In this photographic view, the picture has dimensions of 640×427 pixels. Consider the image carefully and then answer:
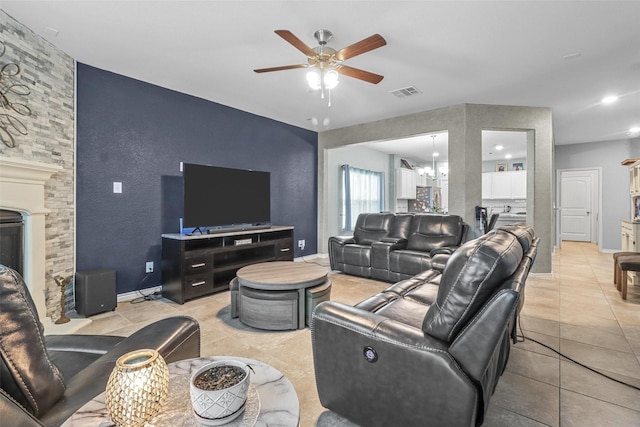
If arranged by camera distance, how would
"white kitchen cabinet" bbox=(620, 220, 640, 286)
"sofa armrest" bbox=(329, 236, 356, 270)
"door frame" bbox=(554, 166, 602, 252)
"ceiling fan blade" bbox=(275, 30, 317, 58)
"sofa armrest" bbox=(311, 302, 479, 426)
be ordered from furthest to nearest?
"door frame" bbox=(554, 166, 602, 252), "sofa armrest" bbox=(329, 236, 356, 270), "white kitchen cabinet" bbox=(620, 220, 640, 286), "ceiling fan blade" bbox=(275, 30, 317, 58), "sofa armrest" bbox=(311, 302, 479, 426)

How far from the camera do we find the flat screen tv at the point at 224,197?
3863mm

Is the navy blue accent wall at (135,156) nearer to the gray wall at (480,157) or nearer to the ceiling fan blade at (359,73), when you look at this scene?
the ceiling fan blade at (359,73)

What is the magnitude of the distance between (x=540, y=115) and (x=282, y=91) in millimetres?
3957

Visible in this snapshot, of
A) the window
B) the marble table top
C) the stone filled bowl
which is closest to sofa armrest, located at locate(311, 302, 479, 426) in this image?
the marble table top

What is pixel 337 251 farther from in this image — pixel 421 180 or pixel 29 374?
pixel 421 180

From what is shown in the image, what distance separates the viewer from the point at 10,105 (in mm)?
2541

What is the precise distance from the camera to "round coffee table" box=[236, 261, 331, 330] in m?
2.68

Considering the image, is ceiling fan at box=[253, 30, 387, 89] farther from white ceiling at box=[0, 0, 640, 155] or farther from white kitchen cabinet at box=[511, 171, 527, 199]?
white kitchen cabinet at box=[511, 171, 527, 199]

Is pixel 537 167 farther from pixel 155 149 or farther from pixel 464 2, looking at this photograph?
pixel 155 149

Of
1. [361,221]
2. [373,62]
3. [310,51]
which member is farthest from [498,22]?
[361,221]

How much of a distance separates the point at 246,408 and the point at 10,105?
3219 millimetres

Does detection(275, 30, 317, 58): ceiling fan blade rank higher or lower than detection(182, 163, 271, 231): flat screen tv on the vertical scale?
higher

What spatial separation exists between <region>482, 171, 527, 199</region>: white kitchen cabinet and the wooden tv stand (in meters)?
7.41

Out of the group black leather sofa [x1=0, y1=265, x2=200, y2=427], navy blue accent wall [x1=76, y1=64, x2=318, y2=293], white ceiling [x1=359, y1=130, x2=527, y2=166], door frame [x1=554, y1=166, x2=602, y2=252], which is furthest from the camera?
door frame [x1=554, y1=166, x2=602, y2=252]
